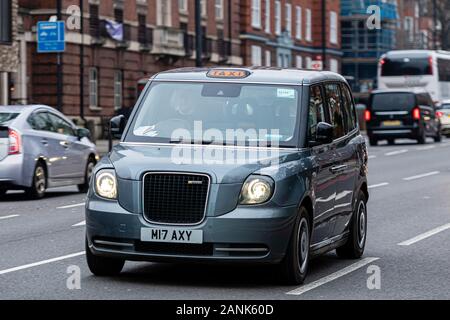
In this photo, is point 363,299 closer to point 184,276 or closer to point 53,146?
point 184,276

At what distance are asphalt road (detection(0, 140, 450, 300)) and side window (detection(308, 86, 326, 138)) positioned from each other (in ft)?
4.17

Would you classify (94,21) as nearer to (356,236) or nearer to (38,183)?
(38,183)

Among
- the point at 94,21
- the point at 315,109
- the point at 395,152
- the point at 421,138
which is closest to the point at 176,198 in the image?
the point at 315,109

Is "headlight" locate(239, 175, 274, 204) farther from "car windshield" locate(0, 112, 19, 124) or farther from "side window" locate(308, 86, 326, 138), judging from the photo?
"car windshield" locate(0, 112, 19, 124)

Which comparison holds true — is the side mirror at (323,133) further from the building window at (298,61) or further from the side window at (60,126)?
the building window at (298,61)

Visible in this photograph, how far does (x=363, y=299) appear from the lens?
10.2m

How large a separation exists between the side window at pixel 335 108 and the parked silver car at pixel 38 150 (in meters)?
9.30

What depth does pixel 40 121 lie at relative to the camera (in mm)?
22406

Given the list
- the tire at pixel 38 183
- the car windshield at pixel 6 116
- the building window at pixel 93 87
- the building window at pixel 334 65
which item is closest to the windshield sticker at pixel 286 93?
the car windshield at pixel 6 116

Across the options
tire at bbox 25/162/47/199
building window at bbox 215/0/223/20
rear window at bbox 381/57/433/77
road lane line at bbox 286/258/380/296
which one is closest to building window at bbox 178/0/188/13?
building window at bbox 215/0/223/20

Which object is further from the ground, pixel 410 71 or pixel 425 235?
pixel 410 71

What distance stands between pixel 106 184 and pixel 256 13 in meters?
69.5

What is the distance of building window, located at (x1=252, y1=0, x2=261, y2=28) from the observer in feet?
260

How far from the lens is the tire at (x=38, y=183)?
2202 cm
